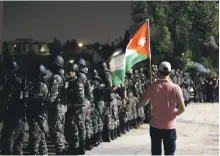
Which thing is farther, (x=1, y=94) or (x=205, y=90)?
(x=205, y=90)

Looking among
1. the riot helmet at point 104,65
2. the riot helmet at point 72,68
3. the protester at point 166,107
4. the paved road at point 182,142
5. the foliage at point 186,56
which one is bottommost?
the paved road at point 182,142

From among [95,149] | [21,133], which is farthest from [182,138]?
[21,133]

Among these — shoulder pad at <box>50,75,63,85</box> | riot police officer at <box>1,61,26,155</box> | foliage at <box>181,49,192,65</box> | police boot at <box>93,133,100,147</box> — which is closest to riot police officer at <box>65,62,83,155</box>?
shoulder pad at <box>50,75,63,85</box>

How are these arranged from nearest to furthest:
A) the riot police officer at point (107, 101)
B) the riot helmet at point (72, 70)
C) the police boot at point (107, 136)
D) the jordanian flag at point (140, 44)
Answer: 1. the riot helmet at point (72, 70)
2. the jordanian flag at point (140, 44)
3. the riot police officer at point (107, 101)
4. the police boot at point (107, 136)

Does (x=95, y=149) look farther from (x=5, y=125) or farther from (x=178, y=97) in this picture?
(x=178, y=97)

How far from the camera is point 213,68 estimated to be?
32812mm

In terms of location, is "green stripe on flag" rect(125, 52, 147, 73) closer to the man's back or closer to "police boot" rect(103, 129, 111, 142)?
"police boot" rect(103, 129, 111, 142)

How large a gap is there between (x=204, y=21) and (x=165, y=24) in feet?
52.9

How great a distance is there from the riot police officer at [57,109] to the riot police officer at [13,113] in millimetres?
459

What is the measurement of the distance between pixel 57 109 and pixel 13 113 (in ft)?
2.29

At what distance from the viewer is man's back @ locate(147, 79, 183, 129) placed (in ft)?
17.0

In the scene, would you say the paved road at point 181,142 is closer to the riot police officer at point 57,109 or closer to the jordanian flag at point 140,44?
the riot police officer at point 57,109

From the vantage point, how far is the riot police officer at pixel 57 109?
6637mm

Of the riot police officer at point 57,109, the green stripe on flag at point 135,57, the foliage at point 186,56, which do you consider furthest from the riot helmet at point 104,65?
the foliage at point 186,56
